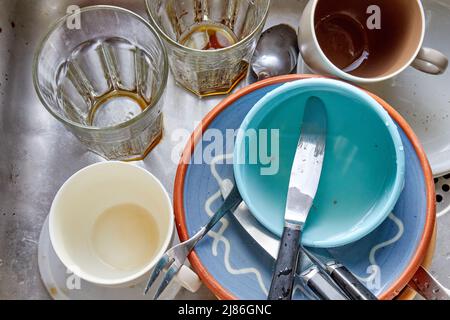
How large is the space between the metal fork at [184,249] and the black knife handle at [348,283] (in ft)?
0.32

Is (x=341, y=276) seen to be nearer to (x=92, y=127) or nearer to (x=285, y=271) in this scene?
(x=285, y=271)

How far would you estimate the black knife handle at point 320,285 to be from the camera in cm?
44

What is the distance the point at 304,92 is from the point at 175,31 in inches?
6.6

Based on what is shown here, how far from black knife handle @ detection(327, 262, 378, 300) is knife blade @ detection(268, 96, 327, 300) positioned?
0.04 metres

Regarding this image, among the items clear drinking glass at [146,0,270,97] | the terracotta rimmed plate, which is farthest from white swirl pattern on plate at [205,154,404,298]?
clear drinking glass at [146,0,270,97]

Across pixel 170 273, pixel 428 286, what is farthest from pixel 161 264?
pixel 428 286

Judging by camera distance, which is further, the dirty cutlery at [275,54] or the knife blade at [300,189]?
the dirty cutlery at [275,54]

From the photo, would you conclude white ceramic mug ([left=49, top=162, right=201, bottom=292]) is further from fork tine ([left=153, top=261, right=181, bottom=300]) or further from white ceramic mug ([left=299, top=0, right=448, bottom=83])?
white ceramic mug ([left=299, top=0, right=448, bottom=83])

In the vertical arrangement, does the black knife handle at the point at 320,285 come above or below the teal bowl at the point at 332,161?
below

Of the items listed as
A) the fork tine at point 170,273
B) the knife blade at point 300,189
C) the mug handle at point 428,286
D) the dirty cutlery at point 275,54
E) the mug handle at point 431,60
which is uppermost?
the mug handle at point 431,60

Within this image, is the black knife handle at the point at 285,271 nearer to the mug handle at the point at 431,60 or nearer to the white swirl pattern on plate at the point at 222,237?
the white swirl pattern on plate at the point at 222,237

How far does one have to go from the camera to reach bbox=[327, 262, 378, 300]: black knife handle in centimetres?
44

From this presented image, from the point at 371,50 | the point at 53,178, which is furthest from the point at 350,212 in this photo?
the point at 53,178

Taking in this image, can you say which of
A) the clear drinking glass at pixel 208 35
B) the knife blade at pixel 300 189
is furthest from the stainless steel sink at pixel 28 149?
the knife blade at pixel 300 189
